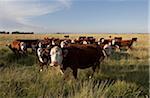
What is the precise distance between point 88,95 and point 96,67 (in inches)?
165

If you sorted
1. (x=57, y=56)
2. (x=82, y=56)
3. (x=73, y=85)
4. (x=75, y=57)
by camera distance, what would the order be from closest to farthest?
(x=73, y=85) < (x=57, y=56) < (x=75, y=57) < (x=82, y=56)

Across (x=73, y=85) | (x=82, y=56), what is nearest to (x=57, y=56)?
(x=82, y=56)

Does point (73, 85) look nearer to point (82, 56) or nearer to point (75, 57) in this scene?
point (75, 57)

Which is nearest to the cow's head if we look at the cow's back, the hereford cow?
the hereford cow

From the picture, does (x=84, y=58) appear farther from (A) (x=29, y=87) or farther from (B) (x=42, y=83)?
(A) (x=29, y=87)

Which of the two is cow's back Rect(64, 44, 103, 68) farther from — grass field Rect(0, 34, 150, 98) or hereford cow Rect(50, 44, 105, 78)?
grass field Rect(0, 34, 150, 98)

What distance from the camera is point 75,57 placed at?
348 inches

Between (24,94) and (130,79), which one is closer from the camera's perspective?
(24,94)

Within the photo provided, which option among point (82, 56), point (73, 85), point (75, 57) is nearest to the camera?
point (73, 85)

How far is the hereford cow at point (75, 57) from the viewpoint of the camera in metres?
8.27

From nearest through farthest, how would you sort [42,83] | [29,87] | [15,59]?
[29,87]
[42,83]
[15,59]

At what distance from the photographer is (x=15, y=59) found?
13.8 meters

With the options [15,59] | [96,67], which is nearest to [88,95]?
[96,67]

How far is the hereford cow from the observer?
8.27m
